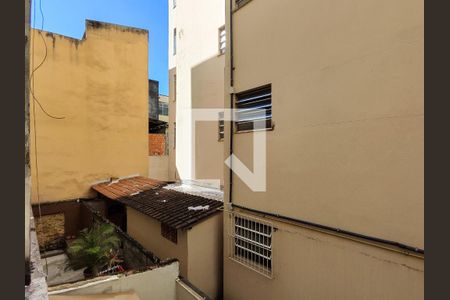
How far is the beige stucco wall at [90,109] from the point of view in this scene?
39.9 feet

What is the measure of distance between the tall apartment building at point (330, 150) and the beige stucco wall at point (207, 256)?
62cm

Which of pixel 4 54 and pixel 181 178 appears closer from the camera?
pixel 4 54

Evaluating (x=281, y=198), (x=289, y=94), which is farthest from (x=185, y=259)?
(x=289, y=94)

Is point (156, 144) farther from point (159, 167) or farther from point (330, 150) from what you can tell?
point (330, 150)

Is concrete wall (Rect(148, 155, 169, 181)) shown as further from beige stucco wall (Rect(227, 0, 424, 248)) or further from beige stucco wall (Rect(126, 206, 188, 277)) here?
beige stucco wall (Rect(227, 0, 424, 248))

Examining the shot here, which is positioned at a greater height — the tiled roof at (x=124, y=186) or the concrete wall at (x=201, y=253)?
the tiled roof at (x=124, y=186)

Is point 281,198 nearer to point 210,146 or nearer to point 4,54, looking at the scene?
point 4,54

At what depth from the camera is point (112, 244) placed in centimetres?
820

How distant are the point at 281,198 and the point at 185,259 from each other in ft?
10.2

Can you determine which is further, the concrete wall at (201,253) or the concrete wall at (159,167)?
the concrete wall at (159,167)

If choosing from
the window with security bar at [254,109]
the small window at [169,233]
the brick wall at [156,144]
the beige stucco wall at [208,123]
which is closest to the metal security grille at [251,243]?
the small window at [169,233]

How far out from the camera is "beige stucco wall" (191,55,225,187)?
12625 millimetres

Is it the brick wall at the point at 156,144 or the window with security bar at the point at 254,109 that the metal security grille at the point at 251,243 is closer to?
the window with security bar at the point at 254,109

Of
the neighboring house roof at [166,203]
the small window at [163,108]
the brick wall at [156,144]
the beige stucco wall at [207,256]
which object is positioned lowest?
the beige stucco wall at [207,256]
